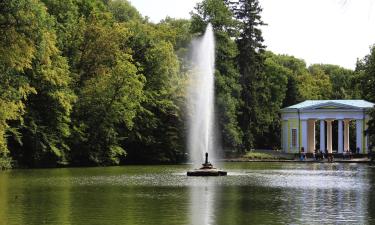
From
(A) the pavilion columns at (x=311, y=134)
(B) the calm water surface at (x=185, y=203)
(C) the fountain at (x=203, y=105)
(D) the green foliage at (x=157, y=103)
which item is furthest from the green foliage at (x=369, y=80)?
(B) the calm water surface at (x=185, y=203)

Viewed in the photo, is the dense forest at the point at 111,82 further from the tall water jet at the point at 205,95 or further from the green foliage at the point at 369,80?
the tall water jet at the point at 205,95

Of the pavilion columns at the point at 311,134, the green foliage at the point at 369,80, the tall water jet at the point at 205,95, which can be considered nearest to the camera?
the tall water jet at the point at 205,95

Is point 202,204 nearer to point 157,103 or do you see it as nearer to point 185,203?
point 185,203

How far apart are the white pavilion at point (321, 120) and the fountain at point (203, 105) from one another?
56.1 feet

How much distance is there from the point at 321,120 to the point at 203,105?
138ft

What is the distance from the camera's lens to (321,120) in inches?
3489

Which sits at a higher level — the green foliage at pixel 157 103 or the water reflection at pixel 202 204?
the green foliage at pixel 157 103

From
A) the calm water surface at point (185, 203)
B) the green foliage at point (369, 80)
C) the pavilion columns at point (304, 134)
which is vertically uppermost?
the green foliage at point (369, 80)

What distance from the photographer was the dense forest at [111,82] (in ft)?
133

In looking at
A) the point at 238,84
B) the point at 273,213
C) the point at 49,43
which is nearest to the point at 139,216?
the point at 273,213

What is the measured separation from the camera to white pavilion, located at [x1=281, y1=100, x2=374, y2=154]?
276 ft

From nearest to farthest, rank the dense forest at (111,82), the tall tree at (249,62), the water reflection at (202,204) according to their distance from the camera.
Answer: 1. the water reflection at (202,204)
2. the dense forest at (111,82)
3. the tall tree at (249,62)

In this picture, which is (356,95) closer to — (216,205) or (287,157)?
(287,157)

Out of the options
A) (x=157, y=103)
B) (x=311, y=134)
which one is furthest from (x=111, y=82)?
(x=311, y=134)
